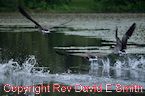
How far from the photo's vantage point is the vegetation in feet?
215

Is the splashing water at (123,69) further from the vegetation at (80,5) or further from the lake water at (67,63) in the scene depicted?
the vegetation at (80,5)

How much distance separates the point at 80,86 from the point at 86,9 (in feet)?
156

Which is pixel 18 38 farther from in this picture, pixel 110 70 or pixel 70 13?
pixel 70 13

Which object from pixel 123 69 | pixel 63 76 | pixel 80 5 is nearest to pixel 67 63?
pixel 123 69

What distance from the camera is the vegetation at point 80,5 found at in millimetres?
65625

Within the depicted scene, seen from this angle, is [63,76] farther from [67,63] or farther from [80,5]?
[80,5]

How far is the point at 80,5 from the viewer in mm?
65500

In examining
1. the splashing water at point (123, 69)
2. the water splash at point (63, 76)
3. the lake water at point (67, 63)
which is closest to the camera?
the water splash at point (63, 76)

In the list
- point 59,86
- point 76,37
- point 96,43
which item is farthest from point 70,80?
point 76,37

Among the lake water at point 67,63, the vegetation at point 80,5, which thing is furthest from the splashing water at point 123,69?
the vegetation at point 80,5

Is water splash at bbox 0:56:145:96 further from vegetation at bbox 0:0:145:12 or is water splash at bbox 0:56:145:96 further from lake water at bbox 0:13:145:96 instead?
vegetation at bbox 0:0:145:12

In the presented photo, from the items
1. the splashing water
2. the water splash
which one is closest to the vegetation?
the splashing water

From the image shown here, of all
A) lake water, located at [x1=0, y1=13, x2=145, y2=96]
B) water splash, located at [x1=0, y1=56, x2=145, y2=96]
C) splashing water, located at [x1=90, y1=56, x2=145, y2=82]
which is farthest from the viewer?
splashing water, located at [x1=90, y1=56, x2=145, y2=82]

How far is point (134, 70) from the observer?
67.4 feet
